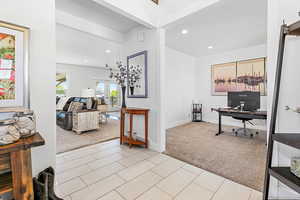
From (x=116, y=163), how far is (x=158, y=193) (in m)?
0.89

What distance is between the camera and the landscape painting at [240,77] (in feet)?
13.2

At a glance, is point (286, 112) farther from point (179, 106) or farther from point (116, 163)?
point (179, 106)

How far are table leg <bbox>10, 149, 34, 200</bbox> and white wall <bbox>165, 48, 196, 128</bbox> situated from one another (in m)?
3.69

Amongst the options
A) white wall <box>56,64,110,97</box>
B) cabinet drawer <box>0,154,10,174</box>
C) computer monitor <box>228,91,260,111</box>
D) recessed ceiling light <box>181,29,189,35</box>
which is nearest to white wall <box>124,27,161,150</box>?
recessed ceiling light <box>181,29,189,35</box>

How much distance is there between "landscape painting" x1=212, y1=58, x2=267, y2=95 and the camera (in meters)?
4.03

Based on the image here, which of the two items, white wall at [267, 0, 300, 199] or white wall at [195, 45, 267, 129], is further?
white wall at [195, 45, 267, 129]

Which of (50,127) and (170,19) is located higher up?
(170,19)

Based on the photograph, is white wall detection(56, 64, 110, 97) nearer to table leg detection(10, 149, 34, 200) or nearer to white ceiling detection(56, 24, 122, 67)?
white ceiling detection(56, 24, 122, 67)

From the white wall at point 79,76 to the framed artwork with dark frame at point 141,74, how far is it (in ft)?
17.8

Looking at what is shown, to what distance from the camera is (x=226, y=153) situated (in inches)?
98.0

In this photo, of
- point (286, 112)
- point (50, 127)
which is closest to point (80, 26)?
point (50, 127)

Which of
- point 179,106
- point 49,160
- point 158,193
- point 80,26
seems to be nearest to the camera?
point 49,160

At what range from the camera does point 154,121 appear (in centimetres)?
265

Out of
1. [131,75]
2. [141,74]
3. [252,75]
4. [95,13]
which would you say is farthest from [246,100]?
[95,13]
